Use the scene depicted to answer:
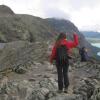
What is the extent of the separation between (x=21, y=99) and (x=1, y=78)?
6.81 m

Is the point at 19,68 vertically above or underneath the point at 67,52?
underneath

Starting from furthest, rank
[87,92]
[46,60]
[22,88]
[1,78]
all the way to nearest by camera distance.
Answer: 1. [46,60]
2. [1,78]
3. [22,88]
4. [87,92]

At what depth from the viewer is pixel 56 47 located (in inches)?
784

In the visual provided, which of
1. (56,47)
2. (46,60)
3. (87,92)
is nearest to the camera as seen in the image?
(56,47)

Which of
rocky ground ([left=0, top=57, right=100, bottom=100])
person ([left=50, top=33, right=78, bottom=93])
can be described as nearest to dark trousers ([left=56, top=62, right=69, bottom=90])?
person ([left=50, top=33, right=78, bottom=93])

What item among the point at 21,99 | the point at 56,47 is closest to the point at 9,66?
the point at 21,99

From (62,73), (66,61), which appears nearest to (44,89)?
(62,73)

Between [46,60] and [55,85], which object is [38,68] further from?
[55,85]

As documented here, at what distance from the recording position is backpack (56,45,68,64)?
1981cm

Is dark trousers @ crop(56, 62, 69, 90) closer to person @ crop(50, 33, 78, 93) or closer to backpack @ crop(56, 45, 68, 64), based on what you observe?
person @ crop(50, 33, 78, 93)

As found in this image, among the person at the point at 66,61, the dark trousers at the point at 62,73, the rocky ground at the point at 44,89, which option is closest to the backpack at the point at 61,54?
the person at the point at 66,61

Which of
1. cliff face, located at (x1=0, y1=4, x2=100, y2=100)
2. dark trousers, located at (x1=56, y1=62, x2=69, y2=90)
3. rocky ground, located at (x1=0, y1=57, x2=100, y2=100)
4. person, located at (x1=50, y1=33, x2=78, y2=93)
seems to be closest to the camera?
person, located at (x1=50, y1=33, x2=78, y2=93)

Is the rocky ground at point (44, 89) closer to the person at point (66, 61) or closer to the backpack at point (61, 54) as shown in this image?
the person at point (66, 61)

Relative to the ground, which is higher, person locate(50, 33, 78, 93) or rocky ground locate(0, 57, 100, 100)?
person locate(50, 33, 78, 93)
